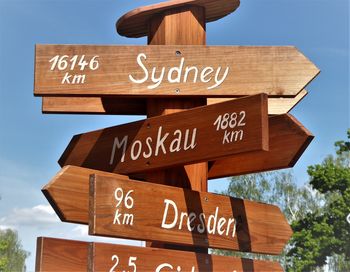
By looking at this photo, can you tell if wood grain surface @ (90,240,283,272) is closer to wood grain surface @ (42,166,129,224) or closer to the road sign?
wood grain surface @ (42,166,129,224)

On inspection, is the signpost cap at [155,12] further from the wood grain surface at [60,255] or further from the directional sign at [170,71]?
the wood grain surface at [60,255]

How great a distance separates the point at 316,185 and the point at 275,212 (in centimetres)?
2170

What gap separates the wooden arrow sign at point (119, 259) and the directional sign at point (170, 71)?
0.83m

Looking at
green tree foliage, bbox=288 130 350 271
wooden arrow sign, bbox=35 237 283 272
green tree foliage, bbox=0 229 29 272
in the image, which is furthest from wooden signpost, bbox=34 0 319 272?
green tree foliage, bbox=0 229 29 272

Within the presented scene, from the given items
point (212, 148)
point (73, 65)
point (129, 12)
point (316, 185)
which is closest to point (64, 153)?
point (73, 65)

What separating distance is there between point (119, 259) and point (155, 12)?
1.58 m

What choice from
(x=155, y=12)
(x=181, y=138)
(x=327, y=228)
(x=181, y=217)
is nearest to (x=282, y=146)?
(x=181, y=138)

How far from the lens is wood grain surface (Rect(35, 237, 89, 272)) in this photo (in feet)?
9.82

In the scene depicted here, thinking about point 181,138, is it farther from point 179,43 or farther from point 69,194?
point 179,43

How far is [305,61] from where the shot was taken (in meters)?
3.22

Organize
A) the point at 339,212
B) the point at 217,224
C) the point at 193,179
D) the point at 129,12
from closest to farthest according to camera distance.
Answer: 1. the point at 217,224
2. the point at 193,179
3. the point at 129,12
4. the point at 339,212

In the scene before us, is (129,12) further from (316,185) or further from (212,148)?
(316,185)

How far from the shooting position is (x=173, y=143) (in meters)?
3.09

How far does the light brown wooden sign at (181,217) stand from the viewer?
2689mm
